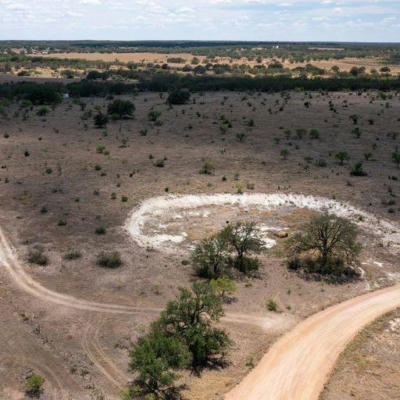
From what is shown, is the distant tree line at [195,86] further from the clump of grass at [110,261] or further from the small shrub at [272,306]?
the small shrub at [272,306]

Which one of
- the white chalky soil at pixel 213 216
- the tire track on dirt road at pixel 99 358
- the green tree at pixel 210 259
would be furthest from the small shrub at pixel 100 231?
the tire track on dirt road at pixel 99 358

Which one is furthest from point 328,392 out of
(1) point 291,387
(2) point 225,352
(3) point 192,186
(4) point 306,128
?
(4) point 306,128

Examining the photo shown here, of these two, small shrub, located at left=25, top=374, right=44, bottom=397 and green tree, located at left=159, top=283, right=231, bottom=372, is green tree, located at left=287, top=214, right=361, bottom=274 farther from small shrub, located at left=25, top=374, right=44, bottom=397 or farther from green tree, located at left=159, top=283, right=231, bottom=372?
small shrub, located at left=25, top=374, right=44, bottom=397

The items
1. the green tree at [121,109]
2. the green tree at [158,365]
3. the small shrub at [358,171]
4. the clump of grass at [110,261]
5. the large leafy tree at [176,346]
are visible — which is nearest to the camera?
the green tree at [158,365]

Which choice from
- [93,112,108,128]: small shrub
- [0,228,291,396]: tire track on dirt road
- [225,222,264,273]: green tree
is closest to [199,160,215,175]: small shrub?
[225,222,264,273]: green tree

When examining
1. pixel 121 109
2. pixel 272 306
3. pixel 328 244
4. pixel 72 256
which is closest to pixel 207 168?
pixel 328 244

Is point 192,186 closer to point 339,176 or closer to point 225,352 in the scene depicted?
point 339,176

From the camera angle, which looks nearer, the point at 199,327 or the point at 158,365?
the point at 158,365

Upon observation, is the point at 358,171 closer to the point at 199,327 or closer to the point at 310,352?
the point at 310,352
